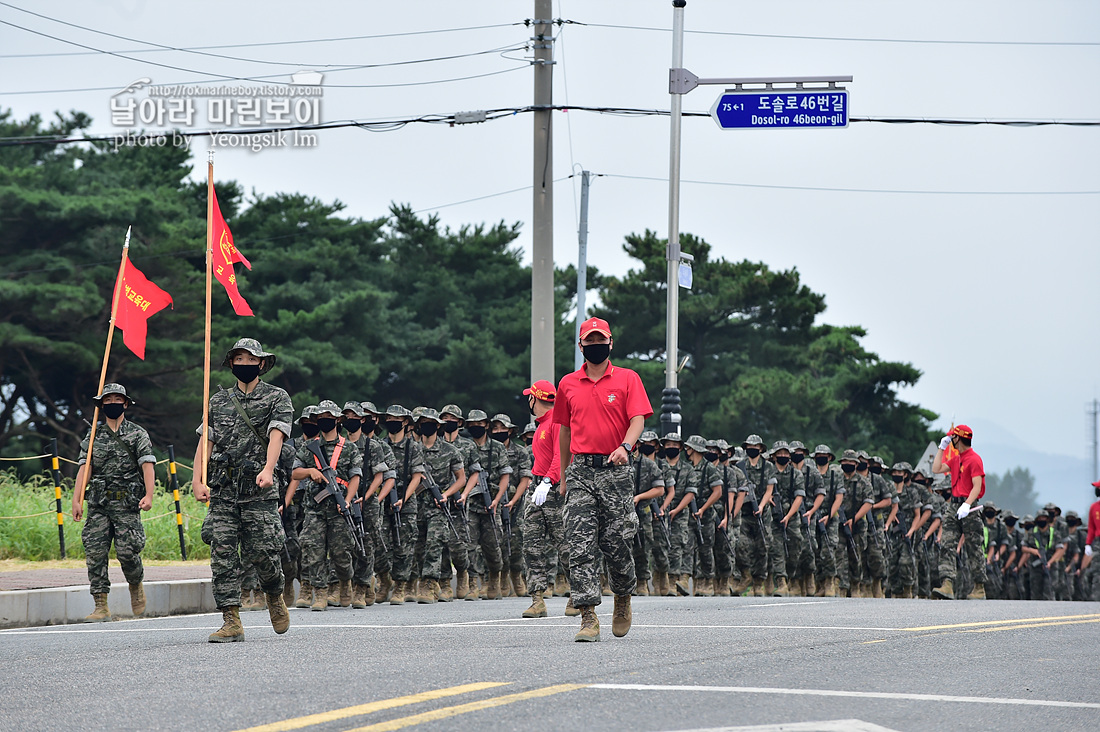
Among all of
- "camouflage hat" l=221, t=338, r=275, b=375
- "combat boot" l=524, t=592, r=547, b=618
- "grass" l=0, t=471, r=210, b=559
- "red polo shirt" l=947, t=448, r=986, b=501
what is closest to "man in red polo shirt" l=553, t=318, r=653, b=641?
"camouflage hat" l=221, t=338, r=275, b=375

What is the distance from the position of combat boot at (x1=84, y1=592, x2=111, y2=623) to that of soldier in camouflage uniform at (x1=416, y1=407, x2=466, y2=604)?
13.0 ft

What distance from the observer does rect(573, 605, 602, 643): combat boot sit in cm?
959

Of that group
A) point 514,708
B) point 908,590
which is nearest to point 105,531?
point 514,708

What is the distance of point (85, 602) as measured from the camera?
44.9 feet

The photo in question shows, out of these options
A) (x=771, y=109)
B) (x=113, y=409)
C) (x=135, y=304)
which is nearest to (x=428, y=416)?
(x=135, y=304)

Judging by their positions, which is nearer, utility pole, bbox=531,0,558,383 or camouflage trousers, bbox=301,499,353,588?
camouflage trousers, bbox=301,499,353,588

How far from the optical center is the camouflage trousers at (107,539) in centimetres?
1297

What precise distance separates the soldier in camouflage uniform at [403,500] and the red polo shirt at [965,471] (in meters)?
7.71

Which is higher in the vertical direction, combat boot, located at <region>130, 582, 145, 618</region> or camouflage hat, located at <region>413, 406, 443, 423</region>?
camouflage hat, located at <region>413, 406, 443, 423</region>

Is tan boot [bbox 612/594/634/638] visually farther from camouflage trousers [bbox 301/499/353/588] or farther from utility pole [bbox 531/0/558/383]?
utility pole [bbox 531/0/558/383]

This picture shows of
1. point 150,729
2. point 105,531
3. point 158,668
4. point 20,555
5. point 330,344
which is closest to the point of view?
point 150,729

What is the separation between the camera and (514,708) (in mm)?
6531

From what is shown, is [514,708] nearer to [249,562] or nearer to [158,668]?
[158,668]

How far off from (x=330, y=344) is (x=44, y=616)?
29239 millimetres
